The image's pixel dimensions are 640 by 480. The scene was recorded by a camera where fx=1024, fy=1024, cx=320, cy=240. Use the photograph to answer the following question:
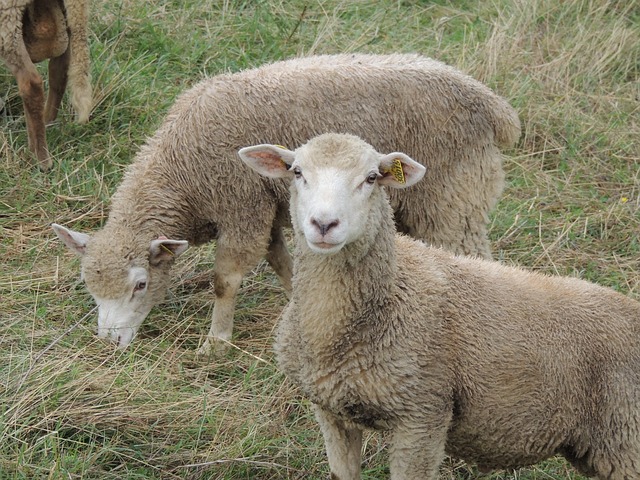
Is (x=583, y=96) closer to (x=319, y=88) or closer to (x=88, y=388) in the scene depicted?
(x=319, y=88)

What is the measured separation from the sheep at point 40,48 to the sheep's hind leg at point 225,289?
5.35 ft

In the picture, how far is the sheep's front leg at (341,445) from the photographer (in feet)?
12.0

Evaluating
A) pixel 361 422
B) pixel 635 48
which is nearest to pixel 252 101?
pixel 361 422

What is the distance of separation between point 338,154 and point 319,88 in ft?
5.38

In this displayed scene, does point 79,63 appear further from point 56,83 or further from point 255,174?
point 255,174

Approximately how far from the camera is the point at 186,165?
491cm

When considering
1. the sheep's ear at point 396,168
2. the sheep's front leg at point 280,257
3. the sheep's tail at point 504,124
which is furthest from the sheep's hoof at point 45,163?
the sheep's ear at point 396,168

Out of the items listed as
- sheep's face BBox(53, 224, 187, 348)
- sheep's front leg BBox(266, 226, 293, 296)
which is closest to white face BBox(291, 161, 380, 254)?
sheep's face BBox(53, 224, 187, 348)

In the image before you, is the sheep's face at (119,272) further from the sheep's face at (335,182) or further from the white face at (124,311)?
the sheep's face at (335,182)

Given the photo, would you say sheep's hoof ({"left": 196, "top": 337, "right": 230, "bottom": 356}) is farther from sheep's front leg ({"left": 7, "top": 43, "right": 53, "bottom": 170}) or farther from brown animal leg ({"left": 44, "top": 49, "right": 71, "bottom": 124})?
brown animal leg ({"left": 44, "top": 49, "right": 71, "bottom": 124})

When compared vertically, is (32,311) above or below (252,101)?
below

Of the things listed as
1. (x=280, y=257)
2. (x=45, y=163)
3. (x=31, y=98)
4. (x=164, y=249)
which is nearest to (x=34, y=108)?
(x=31, y=98)

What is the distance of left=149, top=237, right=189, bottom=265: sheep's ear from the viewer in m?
4.84

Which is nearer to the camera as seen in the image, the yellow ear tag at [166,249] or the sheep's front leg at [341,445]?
the sheep's front leg at [341,445]
